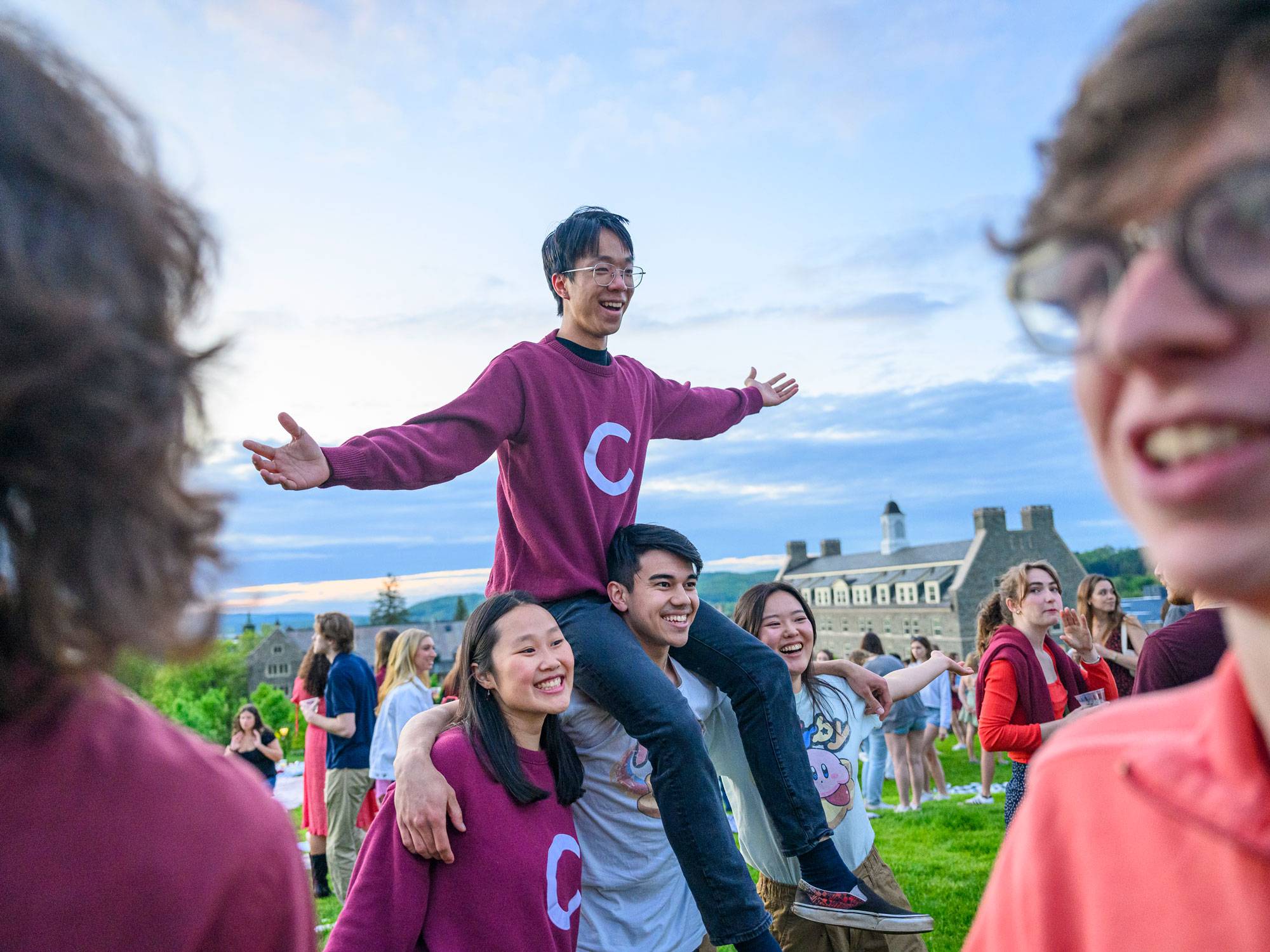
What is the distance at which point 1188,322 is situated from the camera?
2.40 ft

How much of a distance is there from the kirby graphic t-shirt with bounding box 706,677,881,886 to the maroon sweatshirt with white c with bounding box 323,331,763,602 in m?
1.02

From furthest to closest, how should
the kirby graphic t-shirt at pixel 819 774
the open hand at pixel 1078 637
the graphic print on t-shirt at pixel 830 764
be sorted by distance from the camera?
the open hand at pixel 1078 637 < the graphic print on t-shirt at pixel 830 764 < the kirby graphic t-shirt at pixel 819 774

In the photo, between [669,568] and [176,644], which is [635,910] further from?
[176,644]

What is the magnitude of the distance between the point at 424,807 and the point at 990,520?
150ft

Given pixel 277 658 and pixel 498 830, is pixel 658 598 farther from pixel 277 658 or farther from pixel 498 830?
pixel 277 658

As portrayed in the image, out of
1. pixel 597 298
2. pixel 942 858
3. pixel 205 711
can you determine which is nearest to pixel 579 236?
pixel 597 298

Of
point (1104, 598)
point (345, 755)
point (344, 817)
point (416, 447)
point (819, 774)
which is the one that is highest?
point (416, 447)

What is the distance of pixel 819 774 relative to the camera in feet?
14.6

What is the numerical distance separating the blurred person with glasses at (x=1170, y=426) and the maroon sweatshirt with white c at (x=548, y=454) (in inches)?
100

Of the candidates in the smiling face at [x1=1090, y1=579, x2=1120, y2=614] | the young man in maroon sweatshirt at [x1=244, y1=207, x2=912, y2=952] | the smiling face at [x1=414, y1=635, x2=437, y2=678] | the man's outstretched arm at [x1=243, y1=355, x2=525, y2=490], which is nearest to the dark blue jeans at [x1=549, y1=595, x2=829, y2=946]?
the young man in maroon sweatshirt at [x1=244, y1=207, x2=912, y2=952]

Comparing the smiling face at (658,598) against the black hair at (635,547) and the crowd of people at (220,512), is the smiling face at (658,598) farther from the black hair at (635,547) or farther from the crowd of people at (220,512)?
the crowd of people at (220,512)

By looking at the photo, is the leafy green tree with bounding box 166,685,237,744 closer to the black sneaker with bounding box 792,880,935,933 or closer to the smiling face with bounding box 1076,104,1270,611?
the black sneaker with bounding box 792,880,935,933

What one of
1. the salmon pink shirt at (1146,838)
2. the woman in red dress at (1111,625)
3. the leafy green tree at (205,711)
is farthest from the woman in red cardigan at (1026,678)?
the leafy green tree at (205,711)

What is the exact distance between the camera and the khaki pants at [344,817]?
26.3 ft
